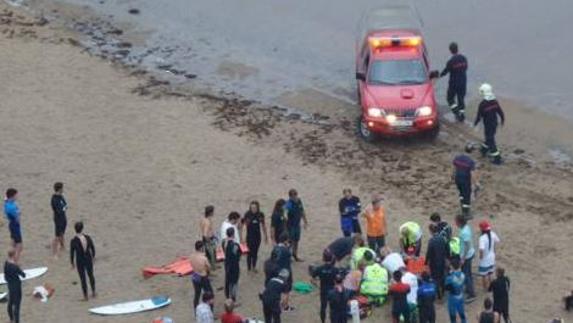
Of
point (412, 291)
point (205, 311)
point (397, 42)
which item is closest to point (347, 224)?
point (412, 291)

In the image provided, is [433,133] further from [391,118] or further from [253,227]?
[253,227]

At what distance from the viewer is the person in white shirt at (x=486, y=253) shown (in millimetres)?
23203

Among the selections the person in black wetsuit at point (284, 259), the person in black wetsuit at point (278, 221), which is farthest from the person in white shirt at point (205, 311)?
the person in black wetsuit at point (278, 221)

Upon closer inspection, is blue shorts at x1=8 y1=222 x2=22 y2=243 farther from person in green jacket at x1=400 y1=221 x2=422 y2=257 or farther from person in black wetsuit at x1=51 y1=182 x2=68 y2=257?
person in green jacket at x1=400 y1=221 x2=422 y2=257

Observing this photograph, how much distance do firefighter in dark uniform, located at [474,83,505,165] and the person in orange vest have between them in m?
5.58

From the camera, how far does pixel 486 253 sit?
2330cm

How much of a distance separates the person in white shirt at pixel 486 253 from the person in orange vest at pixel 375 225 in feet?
6.70

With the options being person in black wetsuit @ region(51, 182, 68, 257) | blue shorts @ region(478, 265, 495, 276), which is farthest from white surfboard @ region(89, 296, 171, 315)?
blue shorts @ region(478, 265, 495, 276)

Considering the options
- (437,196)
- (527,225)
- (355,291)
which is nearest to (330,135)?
(437,196)

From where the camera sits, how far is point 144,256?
2570 centimetres

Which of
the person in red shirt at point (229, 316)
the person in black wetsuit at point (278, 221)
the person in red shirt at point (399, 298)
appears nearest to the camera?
the person in red shirt at point (229, 316)

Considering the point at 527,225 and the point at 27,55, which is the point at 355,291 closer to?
the point at 527,225

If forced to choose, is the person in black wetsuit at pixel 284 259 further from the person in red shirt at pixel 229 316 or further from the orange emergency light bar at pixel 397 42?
the orange emergency light bar at pixel 397 42

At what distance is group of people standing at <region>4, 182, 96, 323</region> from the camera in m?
22.4
